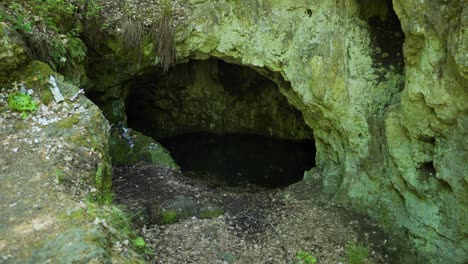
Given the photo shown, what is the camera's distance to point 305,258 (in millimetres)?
6250

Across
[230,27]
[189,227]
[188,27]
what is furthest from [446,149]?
[188,27]

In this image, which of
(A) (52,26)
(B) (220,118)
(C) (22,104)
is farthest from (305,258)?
(B) (220,118)

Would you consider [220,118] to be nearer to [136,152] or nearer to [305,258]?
[136,152]

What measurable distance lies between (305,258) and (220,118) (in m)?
8.16

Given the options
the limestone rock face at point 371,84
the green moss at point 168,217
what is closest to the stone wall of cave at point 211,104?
the limestone rock face at point 371,84

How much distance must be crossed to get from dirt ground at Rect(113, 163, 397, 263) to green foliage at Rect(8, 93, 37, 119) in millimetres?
2481

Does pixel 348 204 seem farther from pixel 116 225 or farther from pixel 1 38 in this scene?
pixel 1 38

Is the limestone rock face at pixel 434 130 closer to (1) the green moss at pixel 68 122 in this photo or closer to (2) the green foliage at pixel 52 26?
(1) the green moss at pixel 68 122

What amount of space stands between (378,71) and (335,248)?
3.35 m

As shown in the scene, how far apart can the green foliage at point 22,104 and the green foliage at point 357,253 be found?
18.3 ft

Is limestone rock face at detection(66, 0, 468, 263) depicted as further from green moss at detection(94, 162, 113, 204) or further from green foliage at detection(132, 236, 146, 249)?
green foliage at detection(132, 236, 146, 249)

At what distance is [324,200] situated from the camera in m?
7.76

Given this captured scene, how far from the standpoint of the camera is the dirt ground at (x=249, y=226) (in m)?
6.29

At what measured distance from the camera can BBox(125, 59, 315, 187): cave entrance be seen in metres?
12.2
